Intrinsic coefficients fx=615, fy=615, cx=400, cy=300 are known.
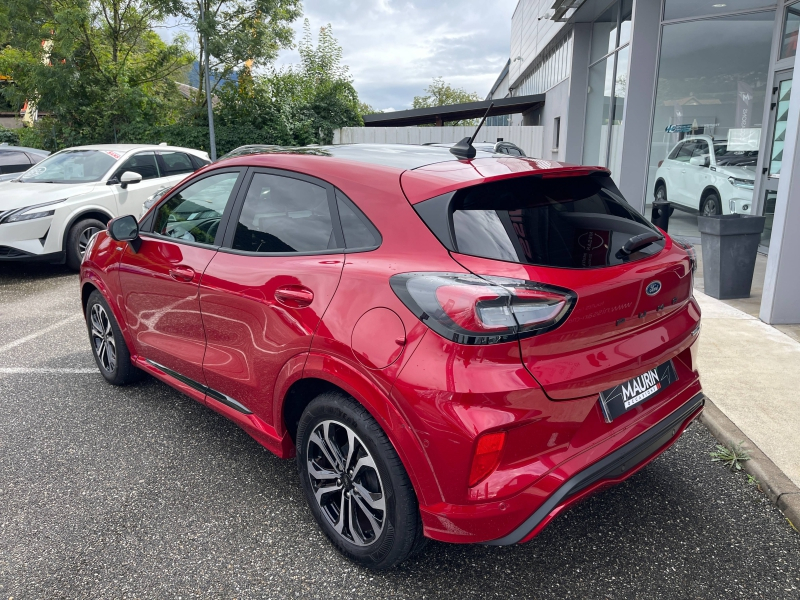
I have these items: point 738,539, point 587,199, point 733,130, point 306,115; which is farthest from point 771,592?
point 306,115

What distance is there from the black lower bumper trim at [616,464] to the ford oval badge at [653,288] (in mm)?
531

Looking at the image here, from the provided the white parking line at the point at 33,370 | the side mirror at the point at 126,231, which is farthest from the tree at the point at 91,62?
the side mirror at the point at 126,231

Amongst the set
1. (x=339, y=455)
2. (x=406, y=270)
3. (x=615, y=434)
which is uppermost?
(x=406, y=270)

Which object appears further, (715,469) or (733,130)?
(733,130)

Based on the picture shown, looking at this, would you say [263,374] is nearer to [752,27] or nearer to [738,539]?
[738,539]

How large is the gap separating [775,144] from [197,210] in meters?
8.34

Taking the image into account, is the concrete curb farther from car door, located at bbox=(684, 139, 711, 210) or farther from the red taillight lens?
car door, located at bbox=(684, 139, 711, 210)

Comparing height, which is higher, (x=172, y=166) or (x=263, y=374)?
(x=172, y=166)

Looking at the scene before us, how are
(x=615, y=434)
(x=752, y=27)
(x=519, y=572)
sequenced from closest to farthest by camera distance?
(x=615, y=434)
(x=519, y=572)
(x=752, y=27)

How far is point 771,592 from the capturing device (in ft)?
7.79

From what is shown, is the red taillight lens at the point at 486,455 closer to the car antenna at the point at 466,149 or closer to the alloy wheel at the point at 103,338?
the car antenna at the point at 466,149

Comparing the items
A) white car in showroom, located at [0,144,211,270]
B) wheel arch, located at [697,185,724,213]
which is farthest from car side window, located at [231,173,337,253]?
wheel arch, located at [697,185,724,213]

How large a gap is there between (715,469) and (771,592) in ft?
3.16

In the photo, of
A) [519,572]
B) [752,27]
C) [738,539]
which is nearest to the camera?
[519,572]
